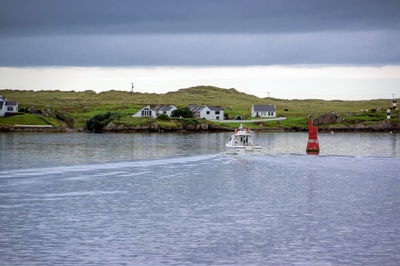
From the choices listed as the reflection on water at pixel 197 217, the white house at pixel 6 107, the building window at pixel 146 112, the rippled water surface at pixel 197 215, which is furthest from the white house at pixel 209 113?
the reflection on water at pixel 197 217

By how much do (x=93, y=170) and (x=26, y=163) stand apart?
10220 mm

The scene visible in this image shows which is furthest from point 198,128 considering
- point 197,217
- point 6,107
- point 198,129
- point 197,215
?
point 197,217

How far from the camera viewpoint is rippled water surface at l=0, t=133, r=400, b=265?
19047mm

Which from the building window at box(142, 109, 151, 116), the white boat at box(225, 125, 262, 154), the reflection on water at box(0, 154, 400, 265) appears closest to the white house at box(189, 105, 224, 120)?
the building window at box(142, 109, 151, 116)

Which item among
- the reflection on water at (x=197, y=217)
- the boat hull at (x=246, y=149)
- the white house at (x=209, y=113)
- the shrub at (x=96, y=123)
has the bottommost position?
the reflection on water at (x=197, y=217)

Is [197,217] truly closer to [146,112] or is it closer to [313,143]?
[313,143]

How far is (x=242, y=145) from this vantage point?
76.3 metres

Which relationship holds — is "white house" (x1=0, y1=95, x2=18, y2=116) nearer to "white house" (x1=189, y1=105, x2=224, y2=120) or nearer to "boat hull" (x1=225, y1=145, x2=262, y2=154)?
"white house" (x1=189, y1=105, x2=224, y2=120)

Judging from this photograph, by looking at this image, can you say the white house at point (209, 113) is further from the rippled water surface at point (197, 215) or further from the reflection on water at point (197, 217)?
the reflection on water at point (197, 217)

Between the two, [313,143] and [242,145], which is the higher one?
[313,143]

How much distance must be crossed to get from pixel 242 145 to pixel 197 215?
50149 millimetres

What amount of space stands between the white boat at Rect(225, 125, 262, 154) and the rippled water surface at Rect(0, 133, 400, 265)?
23.9 m

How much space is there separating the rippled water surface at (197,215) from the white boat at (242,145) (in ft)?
78.5

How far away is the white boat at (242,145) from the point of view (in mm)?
74062
